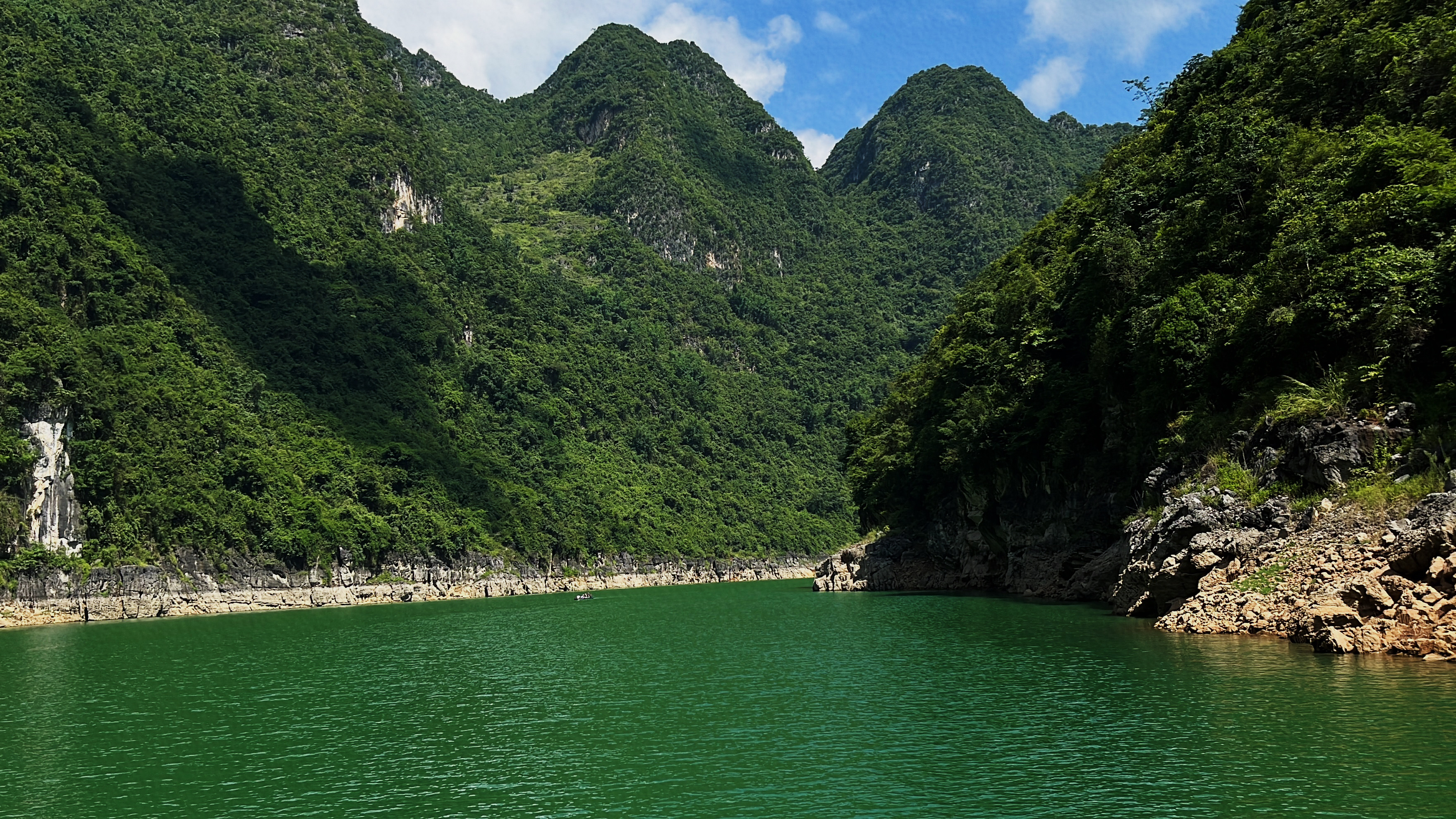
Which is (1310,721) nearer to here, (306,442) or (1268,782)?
(1268,782)

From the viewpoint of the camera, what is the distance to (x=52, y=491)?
9988 centimetres

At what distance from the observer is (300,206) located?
655 ft

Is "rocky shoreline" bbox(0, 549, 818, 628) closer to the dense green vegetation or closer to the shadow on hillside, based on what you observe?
the shadow on hillside

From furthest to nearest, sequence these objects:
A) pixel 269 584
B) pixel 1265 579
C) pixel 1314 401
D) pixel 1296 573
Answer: pixel 269 584, pixel 1314 401, pixel 1265 579, pixel 1296 573

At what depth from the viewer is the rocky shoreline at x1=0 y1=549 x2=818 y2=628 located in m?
96.1

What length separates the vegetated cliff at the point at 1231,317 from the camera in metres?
39.8

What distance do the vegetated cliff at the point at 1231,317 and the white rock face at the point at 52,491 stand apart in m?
82.9

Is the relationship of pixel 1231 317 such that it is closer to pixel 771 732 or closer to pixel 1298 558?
pixel 1298 558

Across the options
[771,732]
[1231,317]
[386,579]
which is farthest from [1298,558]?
[386,579]

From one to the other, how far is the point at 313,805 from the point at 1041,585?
58930 millimetres

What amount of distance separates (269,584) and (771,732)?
102 meters

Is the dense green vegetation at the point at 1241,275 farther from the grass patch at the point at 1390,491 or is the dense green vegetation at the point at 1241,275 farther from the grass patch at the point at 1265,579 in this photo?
the grass patch at the point at 1265,579

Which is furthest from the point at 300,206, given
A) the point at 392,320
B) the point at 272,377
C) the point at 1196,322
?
the point at 1196,322

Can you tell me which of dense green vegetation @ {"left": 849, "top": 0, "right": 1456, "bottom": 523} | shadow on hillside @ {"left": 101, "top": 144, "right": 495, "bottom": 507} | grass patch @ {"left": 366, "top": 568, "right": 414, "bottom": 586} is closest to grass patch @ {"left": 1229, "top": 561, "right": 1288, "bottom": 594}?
dense green vegetation @ {"left": 849, "top": 0, "right": 1456, "bottom": 523}
